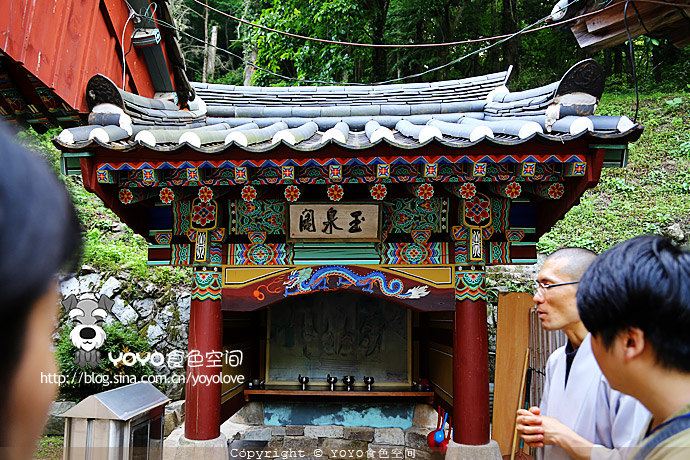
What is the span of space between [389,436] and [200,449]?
3146 millimetres

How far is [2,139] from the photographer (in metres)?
0.61

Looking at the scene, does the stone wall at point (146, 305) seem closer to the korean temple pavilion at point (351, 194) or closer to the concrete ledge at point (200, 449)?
the korean temple pavilion at point (351, 194)

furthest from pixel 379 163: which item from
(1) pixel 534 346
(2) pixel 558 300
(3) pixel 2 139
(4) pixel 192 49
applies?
(4) pixel 192 49

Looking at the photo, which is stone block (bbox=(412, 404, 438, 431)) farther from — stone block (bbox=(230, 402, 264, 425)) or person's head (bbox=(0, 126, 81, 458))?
person's head (bbox=(0, 126, 81, 458))

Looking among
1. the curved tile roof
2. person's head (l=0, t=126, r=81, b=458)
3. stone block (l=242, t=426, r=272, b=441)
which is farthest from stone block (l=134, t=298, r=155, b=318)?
person's head (l=0, t=126, r=81, b=458)

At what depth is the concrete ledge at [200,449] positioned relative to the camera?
4848 mm

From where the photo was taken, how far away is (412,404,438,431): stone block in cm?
734

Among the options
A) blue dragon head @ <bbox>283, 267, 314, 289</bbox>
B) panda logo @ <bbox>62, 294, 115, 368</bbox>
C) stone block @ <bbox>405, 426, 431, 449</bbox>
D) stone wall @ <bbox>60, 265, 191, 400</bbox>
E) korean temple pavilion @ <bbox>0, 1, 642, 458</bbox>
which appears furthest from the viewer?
stone wall @ <bbox>60, 265, 191, 400</bbox>

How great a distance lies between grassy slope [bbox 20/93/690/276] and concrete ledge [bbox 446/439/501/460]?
6591mm

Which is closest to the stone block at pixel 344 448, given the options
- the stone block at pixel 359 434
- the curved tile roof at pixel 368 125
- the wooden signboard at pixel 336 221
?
the stone block at pixel 359 434

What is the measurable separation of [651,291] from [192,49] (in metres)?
22.5

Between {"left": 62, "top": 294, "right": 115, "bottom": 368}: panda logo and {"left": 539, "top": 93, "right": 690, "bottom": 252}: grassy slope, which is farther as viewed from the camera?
{"left": 539, "top": 93, "right": 690, "bottom": 252}: grassy slope

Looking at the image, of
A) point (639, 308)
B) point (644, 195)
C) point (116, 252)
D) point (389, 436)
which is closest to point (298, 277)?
point (389, 436)

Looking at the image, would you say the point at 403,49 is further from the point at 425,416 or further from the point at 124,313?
the point at 425,416
